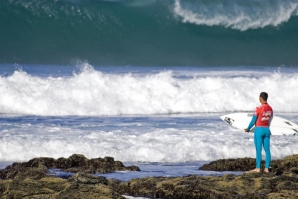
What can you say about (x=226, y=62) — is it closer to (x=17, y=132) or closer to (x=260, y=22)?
(x=260, y=22)

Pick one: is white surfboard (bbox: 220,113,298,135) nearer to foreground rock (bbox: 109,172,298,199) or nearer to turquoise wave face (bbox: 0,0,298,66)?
→ foreground rock (bbox: 109,172,298,199)

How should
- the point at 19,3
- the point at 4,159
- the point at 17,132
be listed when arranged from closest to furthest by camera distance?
the point at 4,159, the point at 17,132, the point at 19,3

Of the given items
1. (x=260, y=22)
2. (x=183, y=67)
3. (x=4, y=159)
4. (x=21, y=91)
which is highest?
(x=260, y=22)

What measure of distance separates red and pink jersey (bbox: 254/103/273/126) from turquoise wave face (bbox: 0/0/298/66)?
2352 cm

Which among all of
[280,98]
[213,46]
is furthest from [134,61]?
[280,98]

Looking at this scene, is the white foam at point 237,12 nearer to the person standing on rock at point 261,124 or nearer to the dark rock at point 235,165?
the dark rock at point 235,165

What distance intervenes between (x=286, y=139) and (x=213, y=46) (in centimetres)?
2157

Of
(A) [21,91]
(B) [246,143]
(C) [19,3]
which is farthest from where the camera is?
(C) [19,3]

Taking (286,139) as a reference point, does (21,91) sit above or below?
above

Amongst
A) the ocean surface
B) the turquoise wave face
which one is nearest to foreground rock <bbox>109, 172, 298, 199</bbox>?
the ocean surface

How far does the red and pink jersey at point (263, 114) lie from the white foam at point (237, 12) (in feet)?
80.6

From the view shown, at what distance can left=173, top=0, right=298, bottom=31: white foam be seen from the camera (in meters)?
34.5

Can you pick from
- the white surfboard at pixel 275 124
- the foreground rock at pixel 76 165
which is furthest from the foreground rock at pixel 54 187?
the white surfboard at pixel 275 124

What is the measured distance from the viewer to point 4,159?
12.6 metres
